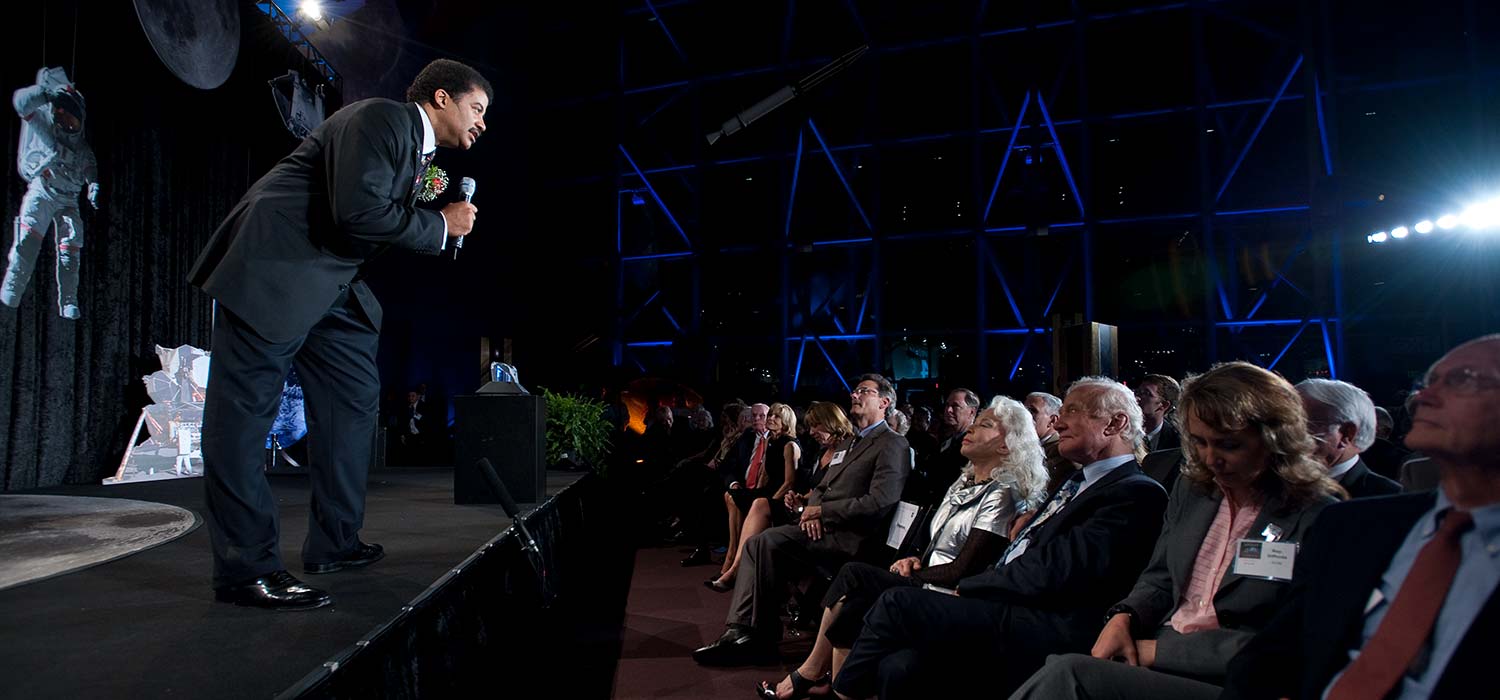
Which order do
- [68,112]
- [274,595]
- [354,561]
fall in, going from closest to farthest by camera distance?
1. [274,595]
2. [354,561]
3. [68,112]

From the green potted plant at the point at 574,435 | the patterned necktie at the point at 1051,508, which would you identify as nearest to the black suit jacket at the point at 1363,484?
the patterned necktie at the point at 1051,508

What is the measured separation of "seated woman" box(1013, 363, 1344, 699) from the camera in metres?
1.37

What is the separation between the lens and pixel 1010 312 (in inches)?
362

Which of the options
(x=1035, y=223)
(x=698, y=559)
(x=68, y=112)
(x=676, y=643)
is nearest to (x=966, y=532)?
(x=676, y=643)

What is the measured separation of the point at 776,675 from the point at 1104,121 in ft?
25.9

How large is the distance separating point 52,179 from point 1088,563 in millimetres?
6185

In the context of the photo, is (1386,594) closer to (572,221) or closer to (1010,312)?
(1010,312)

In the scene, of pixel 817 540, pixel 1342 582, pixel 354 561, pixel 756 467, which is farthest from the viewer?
pixel 756 467

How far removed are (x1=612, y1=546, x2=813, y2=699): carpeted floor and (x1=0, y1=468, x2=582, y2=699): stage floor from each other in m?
0.95

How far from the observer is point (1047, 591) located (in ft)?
5.85

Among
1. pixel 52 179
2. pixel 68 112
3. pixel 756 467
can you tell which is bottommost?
pixel 756 467

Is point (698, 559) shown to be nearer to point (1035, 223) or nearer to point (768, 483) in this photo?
point (768, 483)

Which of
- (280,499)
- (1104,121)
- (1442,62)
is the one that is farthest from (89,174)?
(1442,62)

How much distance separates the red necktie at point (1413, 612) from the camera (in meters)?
0.80
